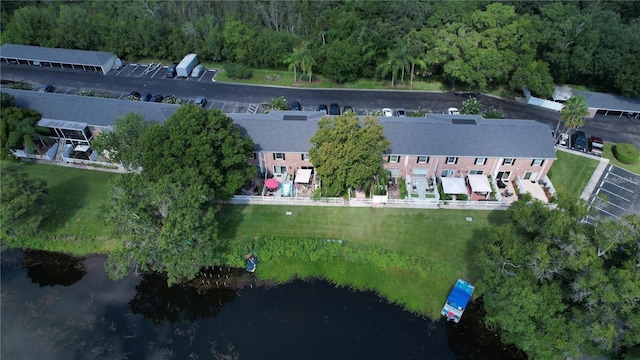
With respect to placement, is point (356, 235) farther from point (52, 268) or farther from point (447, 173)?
point (52, 268)

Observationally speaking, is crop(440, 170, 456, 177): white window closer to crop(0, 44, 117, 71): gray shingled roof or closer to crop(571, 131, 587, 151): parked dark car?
crop(571, 131, 587, 151): parked dark car

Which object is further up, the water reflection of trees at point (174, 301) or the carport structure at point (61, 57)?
the carport structure at point (61, 57)

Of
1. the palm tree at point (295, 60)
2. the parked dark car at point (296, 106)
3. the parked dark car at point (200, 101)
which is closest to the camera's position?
the parked dark car at point (296, 106)

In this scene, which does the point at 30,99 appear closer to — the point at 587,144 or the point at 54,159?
the point at 54,159

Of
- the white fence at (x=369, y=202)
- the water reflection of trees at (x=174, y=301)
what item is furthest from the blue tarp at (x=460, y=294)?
the water reflection of trees at (x=174, y=301)

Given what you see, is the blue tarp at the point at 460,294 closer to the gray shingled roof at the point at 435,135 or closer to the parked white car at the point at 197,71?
the gray shingled roof at the point at 435,135

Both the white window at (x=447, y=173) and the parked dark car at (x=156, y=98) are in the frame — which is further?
the parked dark car at (x=156, y=98)

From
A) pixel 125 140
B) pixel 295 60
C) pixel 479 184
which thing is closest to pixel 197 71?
pixel 295 60
